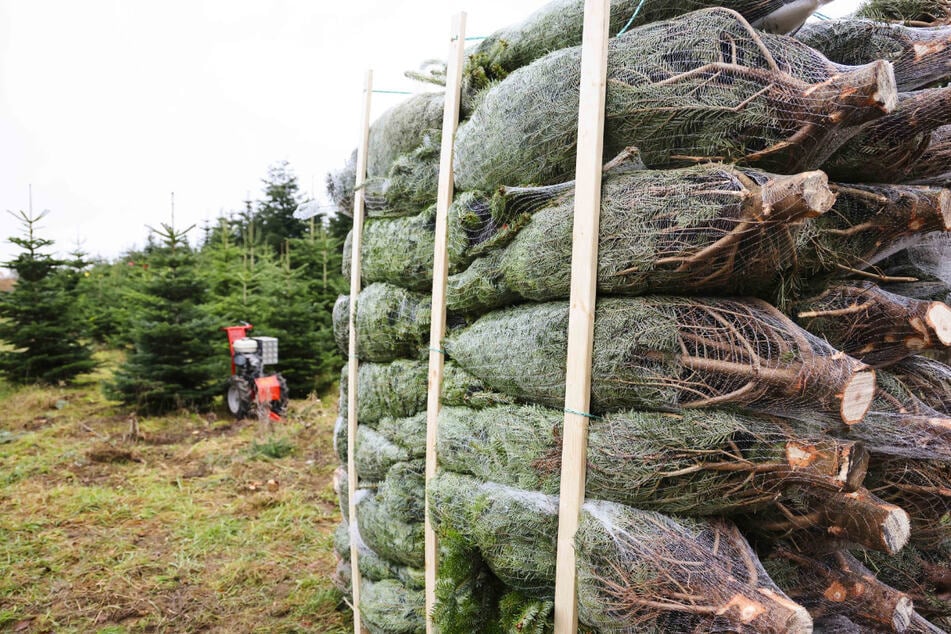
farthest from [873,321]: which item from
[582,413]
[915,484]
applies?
[582,413]

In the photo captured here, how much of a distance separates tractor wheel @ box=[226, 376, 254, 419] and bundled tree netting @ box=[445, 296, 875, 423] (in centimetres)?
837

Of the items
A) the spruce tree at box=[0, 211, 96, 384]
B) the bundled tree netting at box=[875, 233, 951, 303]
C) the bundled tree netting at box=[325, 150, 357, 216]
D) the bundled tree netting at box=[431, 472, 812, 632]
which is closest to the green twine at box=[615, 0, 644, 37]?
the bundled tree netting at box=[875, 233, 951, 303]

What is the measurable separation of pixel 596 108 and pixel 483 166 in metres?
0.62

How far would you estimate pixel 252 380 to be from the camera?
9516 mm

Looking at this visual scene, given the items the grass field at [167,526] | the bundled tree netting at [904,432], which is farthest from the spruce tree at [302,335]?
the bundled tree netting at [904,432]

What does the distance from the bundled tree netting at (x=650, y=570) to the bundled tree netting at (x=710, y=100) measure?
1.14 metres

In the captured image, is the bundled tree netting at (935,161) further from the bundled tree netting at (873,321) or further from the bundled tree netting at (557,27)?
the bundled tree netting at (557,27)

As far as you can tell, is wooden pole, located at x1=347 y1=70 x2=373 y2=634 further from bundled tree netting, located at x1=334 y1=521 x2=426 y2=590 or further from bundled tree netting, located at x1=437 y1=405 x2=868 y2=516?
bundled tree netting, located at x1=437 y1=405 x2=868 y2=516

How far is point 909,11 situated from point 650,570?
2.52 metres

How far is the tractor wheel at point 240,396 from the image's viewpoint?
932cm

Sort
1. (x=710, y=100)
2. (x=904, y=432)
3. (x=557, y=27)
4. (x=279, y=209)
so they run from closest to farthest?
(x=710, y=100)
(x=904, y=432)
(x=557, y=27)
(x=279, y=209)

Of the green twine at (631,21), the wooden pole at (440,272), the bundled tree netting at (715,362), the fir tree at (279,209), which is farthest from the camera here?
the fir tree at (279,209)

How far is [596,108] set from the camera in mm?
1898

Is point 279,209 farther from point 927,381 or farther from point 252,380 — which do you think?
point 927,381
